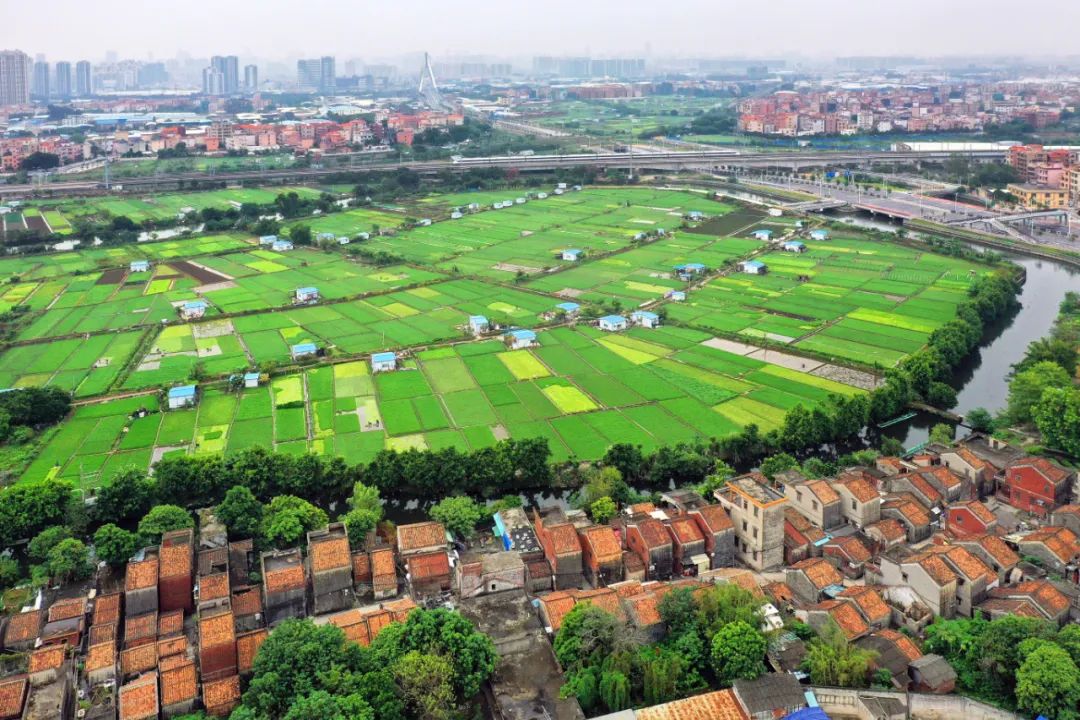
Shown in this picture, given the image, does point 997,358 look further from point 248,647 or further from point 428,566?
point 248,647

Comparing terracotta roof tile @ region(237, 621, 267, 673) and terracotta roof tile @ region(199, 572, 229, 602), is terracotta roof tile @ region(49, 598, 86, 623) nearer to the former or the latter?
terracotta roof tile @ region(199, 572, 229, 602)

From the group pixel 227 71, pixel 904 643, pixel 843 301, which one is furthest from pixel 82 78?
pixel 904 643

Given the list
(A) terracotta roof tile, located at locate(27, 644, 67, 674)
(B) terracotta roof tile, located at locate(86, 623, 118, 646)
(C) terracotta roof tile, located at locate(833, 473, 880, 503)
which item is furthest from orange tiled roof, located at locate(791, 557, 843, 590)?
(A) terracotta roof tile, located at locate(27, 644, 67, 674)

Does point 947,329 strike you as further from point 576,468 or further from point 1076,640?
point 1076,640

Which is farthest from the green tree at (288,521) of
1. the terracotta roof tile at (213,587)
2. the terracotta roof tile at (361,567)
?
the terracotta roof tile at (213,587)

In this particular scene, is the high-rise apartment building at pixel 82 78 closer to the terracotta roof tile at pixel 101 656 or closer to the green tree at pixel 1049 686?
the terracotta roof tile at pixel 101 656

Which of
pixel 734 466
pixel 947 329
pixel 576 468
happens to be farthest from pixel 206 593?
pixel 947 329
